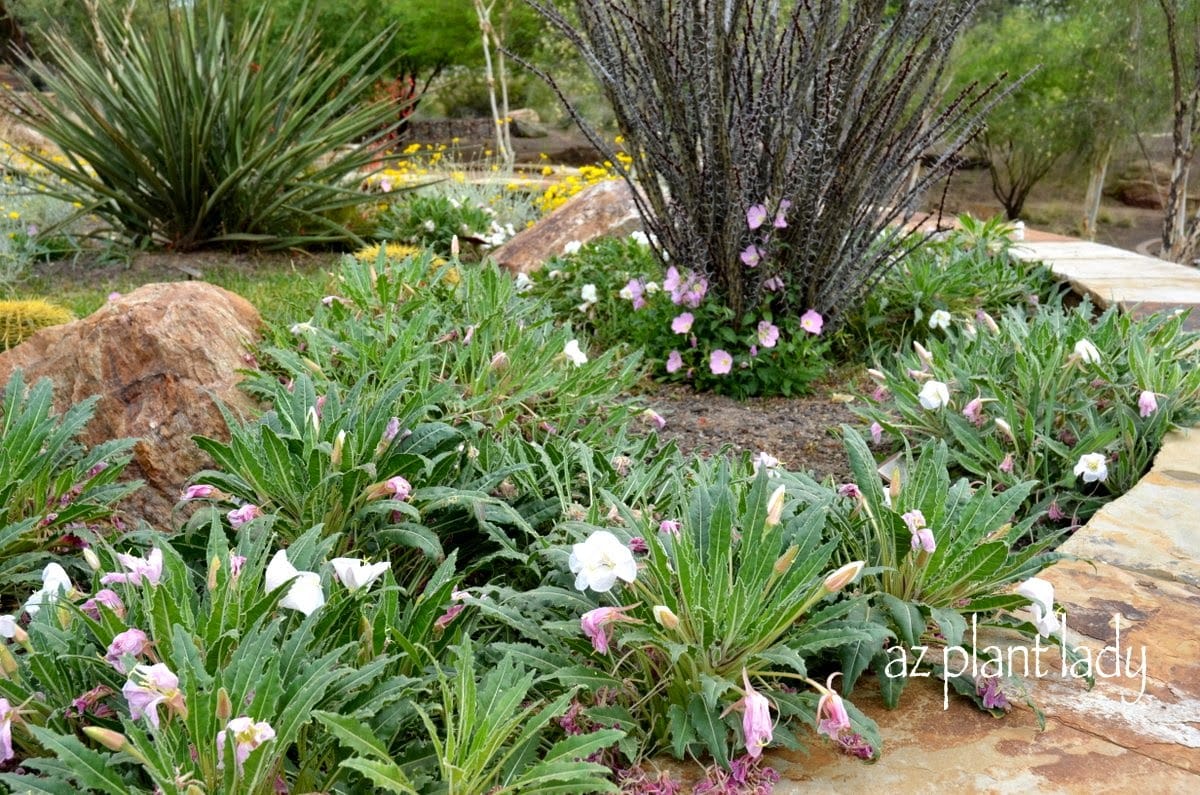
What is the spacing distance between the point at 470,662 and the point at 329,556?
71 cm

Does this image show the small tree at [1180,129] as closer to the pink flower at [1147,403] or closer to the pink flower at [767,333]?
the pink flower at [767,333]

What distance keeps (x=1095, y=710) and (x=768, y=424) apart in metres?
1.96

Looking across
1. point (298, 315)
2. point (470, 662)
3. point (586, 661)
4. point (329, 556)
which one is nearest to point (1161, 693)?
point (586, 661)

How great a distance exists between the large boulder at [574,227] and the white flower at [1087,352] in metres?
3.08

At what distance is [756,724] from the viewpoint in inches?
54.0

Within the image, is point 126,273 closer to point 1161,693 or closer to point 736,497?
point 736,497

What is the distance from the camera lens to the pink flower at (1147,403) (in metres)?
2.78

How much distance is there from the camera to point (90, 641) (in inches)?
63.8

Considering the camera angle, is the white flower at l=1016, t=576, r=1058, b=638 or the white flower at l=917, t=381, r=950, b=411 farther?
the white flower at l=917, t=381, r=950, b=411

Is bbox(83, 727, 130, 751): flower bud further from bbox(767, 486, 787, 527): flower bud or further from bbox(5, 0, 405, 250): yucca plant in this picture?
bbox(5, 0, 405, 250): yucca plant

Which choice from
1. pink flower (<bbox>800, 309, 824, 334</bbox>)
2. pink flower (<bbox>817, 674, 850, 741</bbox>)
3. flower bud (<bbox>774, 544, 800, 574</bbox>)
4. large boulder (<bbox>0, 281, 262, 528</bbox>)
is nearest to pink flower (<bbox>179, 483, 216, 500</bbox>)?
large boulder (<bbox>0, 281, 262, 528</bbox>)

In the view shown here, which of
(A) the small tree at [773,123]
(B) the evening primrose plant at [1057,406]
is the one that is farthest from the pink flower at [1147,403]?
(A) the small tree at [773,123]

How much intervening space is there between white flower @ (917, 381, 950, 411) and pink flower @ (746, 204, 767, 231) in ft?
3.32

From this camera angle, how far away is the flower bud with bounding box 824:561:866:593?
4.87ft
